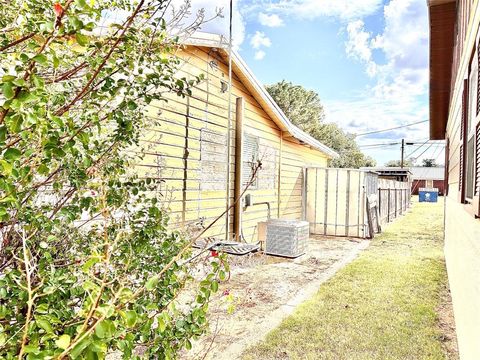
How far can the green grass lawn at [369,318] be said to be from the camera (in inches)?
130

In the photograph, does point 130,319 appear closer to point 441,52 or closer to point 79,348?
point 79,348

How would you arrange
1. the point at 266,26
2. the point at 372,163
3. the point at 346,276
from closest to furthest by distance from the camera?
the point at 346,276 → the point at 266,26 → the point at 372,163

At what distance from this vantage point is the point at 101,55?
1545 mm

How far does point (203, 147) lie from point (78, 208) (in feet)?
16.0

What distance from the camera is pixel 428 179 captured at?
45.5 meters

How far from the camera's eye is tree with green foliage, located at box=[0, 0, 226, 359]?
90 cm

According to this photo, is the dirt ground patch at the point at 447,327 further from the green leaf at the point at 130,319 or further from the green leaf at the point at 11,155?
the green leaf at the point at 11,155

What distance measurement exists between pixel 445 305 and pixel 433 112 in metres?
6.63

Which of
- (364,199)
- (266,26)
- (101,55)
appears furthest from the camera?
(266,26)

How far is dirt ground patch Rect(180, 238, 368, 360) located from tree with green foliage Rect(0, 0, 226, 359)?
0.61 m

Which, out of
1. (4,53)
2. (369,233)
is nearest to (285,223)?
(369,233)

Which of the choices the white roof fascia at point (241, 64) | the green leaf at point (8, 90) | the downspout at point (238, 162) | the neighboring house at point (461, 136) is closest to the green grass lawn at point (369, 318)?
the neighboring house at point (461, 136)

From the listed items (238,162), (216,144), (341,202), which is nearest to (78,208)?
(216,144)

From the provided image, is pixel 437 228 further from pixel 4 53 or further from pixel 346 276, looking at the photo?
pixel 4 53
